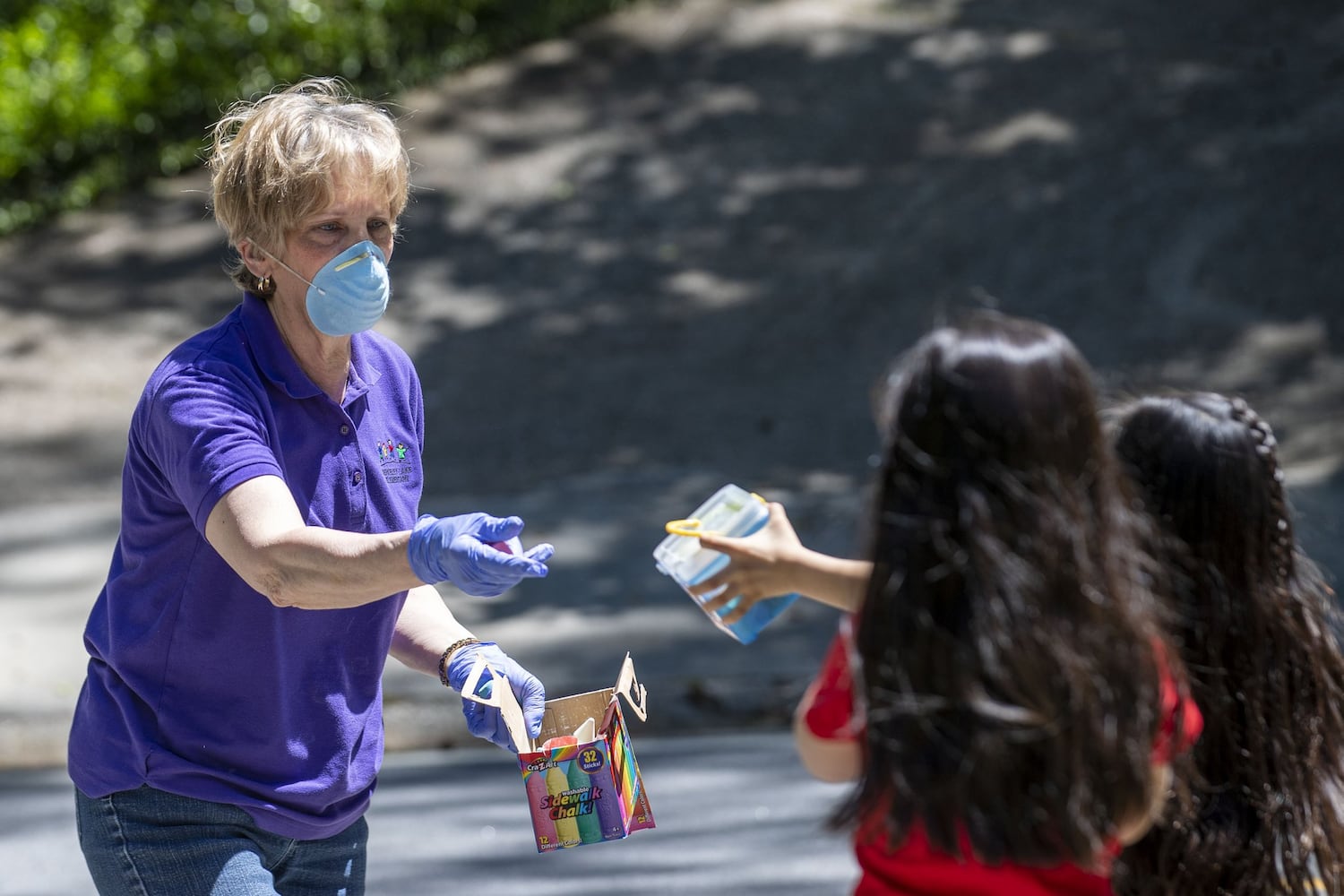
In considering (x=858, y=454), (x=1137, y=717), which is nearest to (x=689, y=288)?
(x=858, y=454)

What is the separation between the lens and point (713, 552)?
84.5 inches

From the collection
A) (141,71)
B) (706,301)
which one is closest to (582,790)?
(706,301)

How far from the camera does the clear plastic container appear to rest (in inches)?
85.5

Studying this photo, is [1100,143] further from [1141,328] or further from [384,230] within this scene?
[384,230]

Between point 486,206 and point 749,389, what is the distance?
3.01 metres

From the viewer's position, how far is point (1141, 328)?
31.5ft

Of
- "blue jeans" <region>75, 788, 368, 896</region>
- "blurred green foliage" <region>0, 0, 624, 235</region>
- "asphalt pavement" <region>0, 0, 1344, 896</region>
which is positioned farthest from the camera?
"blurred green foliage" <region>0, 0, 624, 235</region>

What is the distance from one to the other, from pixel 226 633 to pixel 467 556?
0.49 metres

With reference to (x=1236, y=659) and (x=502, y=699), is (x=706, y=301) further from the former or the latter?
(x=1236, y=659)

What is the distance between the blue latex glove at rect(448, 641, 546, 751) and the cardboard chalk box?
53 millimetres

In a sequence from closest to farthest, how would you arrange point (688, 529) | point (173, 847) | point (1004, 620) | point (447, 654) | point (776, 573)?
point (1004, 620)
point (776, 573)
point (688, 529)
point (173, 847)
point (447, 654)

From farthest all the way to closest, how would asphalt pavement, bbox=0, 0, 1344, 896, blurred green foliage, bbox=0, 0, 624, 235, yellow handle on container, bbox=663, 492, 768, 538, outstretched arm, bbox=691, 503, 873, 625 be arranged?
blurred green foliage, bbox=0, 0, 624, 235
asphalt pavement, bbox=0, 0, 1344, 896
yellow handle on container, bbox=663, 492, 768, 538
outstretched arm, bbox=691, 503, 873, 625

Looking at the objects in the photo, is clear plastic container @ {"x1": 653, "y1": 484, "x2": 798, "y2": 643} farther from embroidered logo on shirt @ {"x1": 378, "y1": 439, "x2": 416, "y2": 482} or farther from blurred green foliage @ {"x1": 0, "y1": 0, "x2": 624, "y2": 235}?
blurred green foliage @ {"x1": 0, "y1": 0, "x2": 624, "y2": 235}

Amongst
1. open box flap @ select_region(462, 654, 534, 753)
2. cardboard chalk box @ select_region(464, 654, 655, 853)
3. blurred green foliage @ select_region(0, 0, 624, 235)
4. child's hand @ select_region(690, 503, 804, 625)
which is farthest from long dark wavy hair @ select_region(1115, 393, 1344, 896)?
blurred green foliage @ select_region(0, 0, 624, 235)
